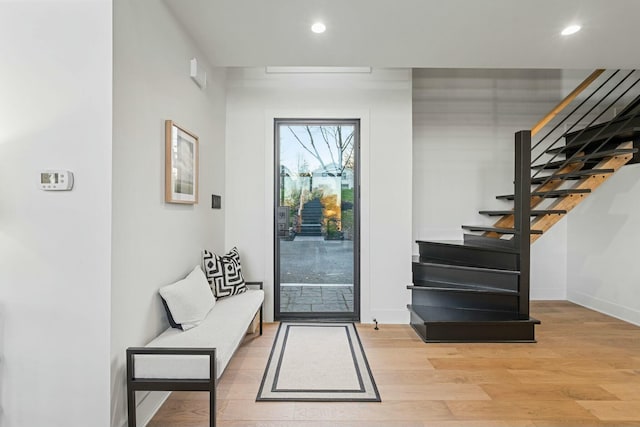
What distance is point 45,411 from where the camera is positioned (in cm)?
171

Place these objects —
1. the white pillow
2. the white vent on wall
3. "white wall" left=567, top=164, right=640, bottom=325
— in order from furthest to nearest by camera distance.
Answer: "white wall" left=567, top=164, right=640, bottom=325, the white vent on wall, the white pillow

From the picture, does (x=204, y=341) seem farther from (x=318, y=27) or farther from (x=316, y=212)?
(x=318, y=27)

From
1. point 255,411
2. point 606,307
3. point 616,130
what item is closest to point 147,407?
point 255,411

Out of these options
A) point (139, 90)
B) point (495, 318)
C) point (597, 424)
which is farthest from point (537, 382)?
point (139, 90)

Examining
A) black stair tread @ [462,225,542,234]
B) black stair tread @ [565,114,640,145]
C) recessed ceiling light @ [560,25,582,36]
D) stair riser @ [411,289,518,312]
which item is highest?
recessed ceiling light @ [560,25,582,36]

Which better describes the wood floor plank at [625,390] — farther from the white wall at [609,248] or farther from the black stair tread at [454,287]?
the white wall at [609,248]

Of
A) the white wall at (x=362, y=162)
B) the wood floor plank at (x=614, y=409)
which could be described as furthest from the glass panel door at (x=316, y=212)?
the wood floor plank at (x=614, y=409)

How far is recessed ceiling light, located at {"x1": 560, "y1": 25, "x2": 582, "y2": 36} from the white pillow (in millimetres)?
3276

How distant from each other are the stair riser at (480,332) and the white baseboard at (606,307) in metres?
1.41

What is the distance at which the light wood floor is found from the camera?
6.70 feet

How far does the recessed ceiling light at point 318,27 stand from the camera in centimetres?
255

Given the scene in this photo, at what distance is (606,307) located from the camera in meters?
4.02

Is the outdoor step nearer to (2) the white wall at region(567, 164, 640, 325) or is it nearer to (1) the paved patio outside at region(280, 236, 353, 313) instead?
(1) the paved patio outside at region(280, 236, 353, 313)

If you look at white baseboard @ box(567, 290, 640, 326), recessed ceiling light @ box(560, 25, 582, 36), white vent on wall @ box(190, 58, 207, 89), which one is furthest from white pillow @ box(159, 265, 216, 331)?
white baseboard @ box(567, 290, 640, 326)
